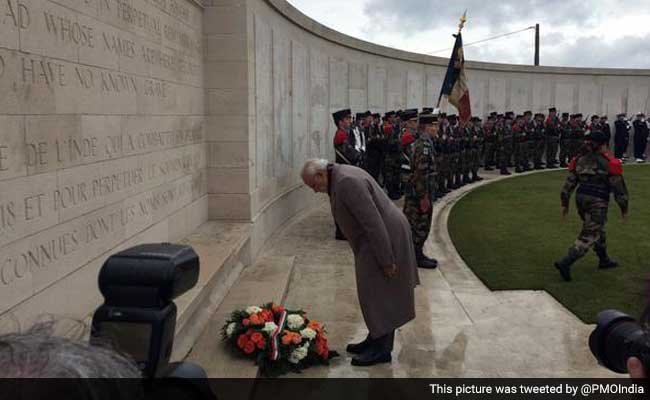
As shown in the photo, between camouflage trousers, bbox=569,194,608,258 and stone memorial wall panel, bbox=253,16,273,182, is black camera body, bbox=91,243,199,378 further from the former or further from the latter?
stone memorial wall panel, bbox=253,16,273,182

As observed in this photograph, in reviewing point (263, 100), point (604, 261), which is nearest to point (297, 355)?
point (604, 261)

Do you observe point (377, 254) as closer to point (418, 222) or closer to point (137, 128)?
point (137, 128)

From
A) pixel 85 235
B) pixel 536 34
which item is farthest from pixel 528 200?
pixel 536 34

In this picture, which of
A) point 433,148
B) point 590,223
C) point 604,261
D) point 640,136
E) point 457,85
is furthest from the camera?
point 640,136

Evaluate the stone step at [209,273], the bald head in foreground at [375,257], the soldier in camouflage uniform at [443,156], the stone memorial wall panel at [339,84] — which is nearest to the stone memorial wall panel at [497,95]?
the soldier in camouflage uniform at [443,156]

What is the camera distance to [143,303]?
141cm

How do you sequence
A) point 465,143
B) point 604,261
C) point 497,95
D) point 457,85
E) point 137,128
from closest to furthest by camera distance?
point 137,128 < point 604,261 < point 457,85 < point 465,143 < point 497,95

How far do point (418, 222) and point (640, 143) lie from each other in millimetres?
20647

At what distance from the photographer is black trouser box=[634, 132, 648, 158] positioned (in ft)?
80.4

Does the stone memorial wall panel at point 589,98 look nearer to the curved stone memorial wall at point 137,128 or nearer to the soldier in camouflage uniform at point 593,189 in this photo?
the curved stone memorial wall at point 137,128

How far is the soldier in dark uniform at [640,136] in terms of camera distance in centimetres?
2445

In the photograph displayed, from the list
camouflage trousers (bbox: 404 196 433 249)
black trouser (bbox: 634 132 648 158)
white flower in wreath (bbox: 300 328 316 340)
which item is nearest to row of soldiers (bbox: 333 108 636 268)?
camouflage trousers (bbox: 404 196 433 249)

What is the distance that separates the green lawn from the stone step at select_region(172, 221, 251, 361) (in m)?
2.82

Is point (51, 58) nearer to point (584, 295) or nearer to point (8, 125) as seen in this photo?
point (8, 125)
